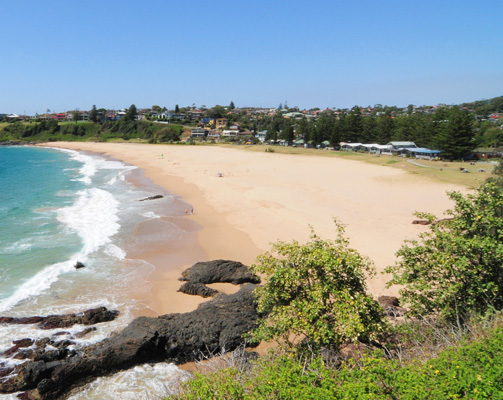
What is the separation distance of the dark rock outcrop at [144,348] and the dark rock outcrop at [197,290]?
2.06 meters

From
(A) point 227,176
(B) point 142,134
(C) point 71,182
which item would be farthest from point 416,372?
(B) point 142,134

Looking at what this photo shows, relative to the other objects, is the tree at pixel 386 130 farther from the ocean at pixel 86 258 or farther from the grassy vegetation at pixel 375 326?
the grassy vegetation at pixel 375 326

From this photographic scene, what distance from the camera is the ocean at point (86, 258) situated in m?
10.7

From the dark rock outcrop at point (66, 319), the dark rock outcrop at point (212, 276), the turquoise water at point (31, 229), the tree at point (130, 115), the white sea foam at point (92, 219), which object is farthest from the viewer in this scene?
the tree at point (130, 115)

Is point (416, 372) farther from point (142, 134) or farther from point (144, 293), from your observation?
point (142, 134)

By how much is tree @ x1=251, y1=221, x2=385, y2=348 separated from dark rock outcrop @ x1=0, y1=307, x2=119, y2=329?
22.6 feet

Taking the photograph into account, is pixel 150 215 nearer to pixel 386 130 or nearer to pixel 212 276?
pixel 212 276

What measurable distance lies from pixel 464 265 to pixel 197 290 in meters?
10.2

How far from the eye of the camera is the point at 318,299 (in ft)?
26.8

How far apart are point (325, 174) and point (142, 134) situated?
104744 mm

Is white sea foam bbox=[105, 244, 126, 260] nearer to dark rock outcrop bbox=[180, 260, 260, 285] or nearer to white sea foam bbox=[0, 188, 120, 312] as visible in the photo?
white sea foam bbox=[0, 188, 120, 312]

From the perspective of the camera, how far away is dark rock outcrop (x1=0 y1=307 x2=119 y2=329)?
1257 centimetres

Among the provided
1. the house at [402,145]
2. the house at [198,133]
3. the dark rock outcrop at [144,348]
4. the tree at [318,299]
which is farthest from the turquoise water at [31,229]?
the house at [198,133]

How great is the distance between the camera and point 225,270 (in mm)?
16297
